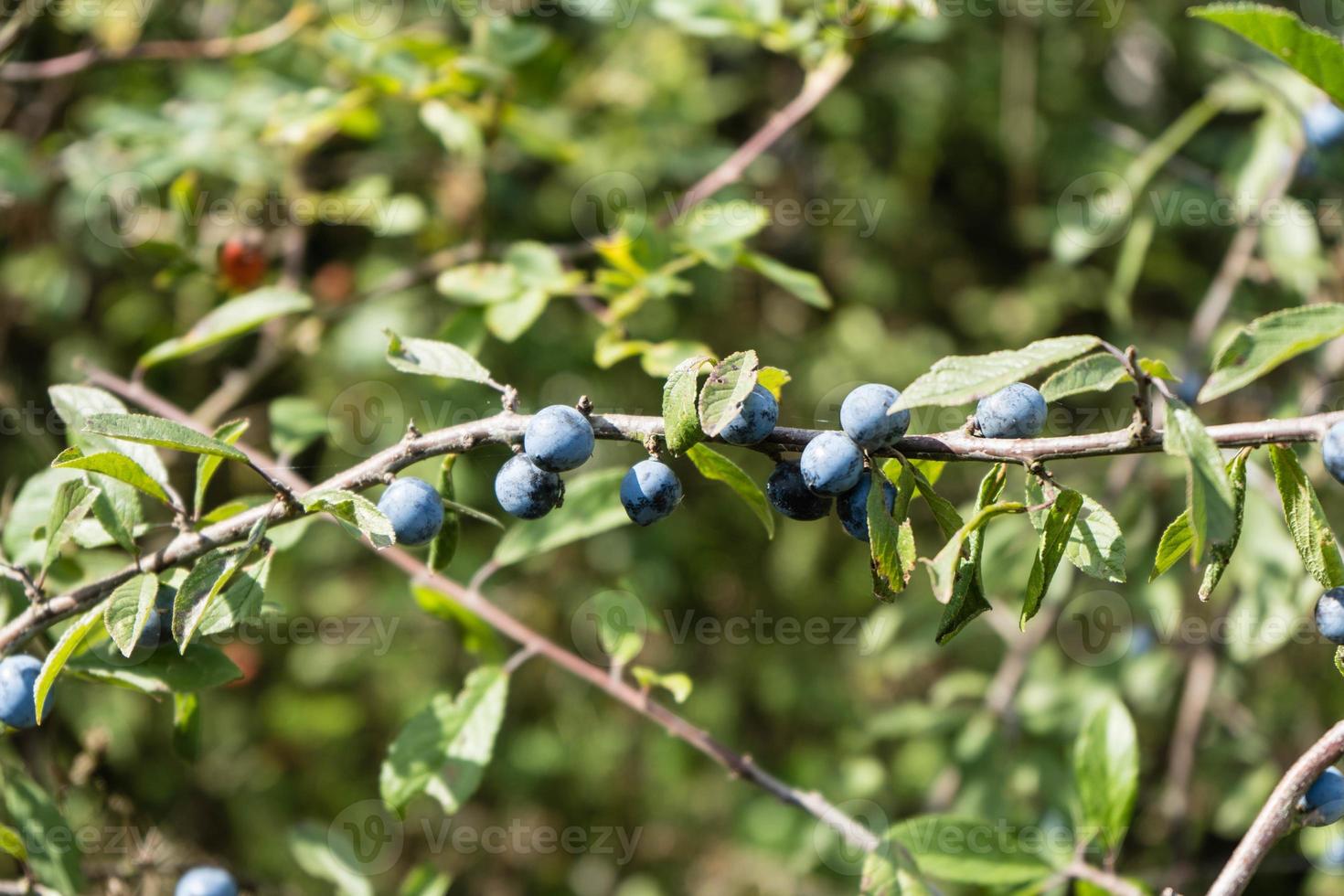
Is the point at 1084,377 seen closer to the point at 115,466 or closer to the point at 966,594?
the point at 966,594

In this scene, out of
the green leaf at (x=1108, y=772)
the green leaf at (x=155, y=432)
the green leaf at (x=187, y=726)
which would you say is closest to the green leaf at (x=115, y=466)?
the green leaf at (x=155, y=432)

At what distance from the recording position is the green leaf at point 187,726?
5.12 ft

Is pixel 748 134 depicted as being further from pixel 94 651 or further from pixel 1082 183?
pixel 94 651

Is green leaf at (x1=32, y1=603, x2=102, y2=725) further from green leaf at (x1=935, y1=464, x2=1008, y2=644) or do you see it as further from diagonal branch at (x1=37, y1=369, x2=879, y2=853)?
green leaf at (x1=935, y1=464, x2=1008, y2=644)

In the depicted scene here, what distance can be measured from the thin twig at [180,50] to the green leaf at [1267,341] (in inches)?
93.9

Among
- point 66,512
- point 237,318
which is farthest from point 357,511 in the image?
point 237,318

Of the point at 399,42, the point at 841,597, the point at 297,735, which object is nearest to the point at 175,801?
the point at 297,735

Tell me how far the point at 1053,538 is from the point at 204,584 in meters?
0.87

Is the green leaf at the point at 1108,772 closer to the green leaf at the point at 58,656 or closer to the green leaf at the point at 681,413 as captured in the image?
the green leaf at the point at 681,413

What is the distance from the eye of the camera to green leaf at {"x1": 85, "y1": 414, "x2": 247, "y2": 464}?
111cm

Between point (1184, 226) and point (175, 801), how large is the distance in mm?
3574

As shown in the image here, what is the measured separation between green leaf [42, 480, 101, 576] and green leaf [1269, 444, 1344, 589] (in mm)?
1282

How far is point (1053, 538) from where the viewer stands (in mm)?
1093

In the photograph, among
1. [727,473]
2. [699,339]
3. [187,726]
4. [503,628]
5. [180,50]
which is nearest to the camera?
[727,473]
